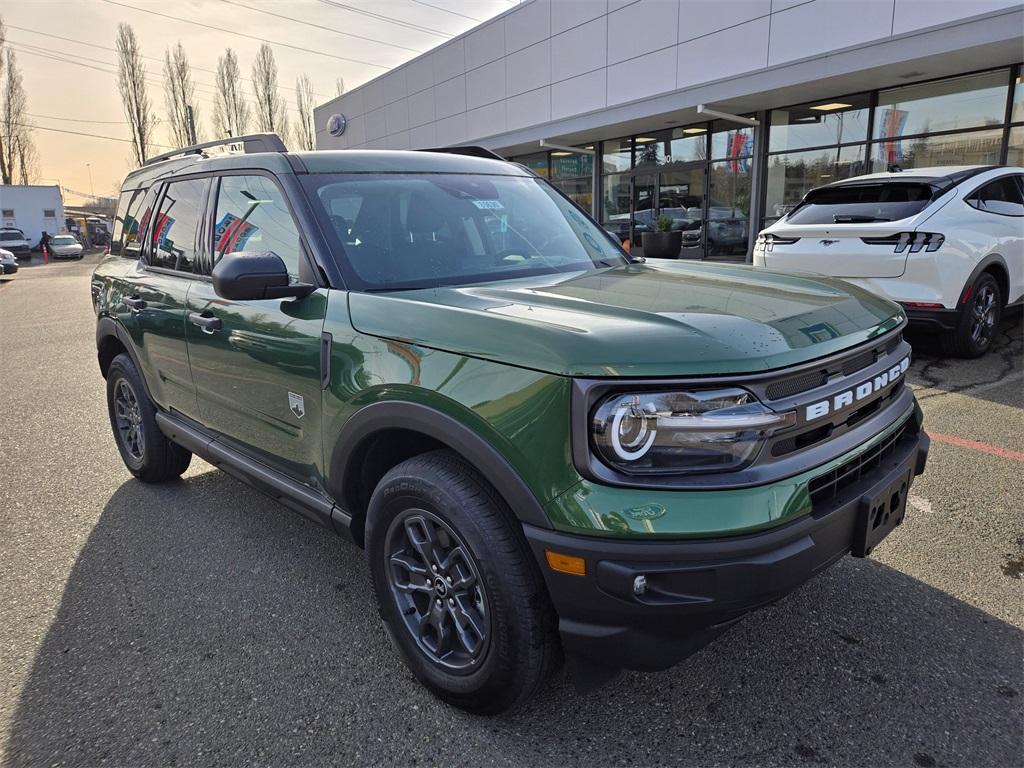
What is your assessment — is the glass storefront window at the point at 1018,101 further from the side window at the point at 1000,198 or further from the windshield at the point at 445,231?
the windshield at the point at 445,231

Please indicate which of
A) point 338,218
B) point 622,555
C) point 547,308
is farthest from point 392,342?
point 622,555

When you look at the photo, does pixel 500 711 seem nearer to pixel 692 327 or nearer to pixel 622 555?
pixel 622 555

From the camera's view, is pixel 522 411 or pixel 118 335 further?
pixel 118 335

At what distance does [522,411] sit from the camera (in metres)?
1.84

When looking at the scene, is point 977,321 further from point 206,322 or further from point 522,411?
point 206,322

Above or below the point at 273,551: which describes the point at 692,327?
above

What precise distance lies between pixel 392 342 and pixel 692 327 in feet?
3.09

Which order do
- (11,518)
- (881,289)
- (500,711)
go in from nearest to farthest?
(500,711)
(11,518)
(881,289)

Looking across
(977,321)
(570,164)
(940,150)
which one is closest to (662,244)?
(940,150)

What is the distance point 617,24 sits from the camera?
18.2m

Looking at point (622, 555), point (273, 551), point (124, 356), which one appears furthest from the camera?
point (124, 356)

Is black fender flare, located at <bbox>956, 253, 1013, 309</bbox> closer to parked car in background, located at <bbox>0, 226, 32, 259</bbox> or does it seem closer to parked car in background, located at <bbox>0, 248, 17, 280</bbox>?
parked car in background, located at <bbox>0, 248, 17, 280</bbox>

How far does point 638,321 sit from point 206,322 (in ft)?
6.94

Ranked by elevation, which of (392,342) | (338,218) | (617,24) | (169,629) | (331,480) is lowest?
(169,629)
